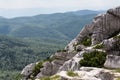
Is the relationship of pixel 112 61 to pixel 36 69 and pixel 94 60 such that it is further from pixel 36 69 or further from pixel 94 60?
pixel 36 69

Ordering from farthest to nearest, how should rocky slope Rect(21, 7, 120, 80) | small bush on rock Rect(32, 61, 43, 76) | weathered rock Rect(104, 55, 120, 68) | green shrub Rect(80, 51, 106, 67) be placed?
small bush on rock Rect(32, 61, 43, 76) < rocky slope Rect(21, 7, 120, 80) < green shrub Rect(80, 51, 106, 67) < weathered rock Rect(104, 55, 120, 68)

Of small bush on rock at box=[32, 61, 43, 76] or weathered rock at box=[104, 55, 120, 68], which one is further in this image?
small bush on rock at box=[32, 61, 43, 76]

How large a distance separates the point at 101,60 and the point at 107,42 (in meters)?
4.97

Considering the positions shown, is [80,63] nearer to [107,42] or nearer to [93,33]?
[107,42]

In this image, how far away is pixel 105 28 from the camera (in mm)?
90375

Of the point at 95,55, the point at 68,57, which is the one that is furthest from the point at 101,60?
the point at 68,57

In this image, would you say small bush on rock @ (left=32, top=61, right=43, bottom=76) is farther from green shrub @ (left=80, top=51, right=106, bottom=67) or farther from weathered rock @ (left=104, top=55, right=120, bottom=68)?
weathered rock @ (left=104, top=55, right=120, bottom=68)

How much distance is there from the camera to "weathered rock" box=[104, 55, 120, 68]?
207 ft

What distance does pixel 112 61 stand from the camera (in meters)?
63.8

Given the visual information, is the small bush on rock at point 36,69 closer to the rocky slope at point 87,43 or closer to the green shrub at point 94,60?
the rocky slope at point 87,43

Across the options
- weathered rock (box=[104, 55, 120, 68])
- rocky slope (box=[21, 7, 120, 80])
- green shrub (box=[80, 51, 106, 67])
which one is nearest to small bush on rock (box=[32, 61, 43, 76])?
rocky slope (box=[21, 7, 120, 80])

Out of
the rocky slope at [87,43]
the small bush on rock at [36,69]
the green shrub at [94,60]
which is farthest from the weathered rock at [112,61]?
the small bush on rock at [36,69]

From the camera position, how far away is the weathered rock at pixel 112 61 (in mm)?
63125

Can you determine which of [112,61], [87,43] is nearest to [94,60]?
[112,61]
